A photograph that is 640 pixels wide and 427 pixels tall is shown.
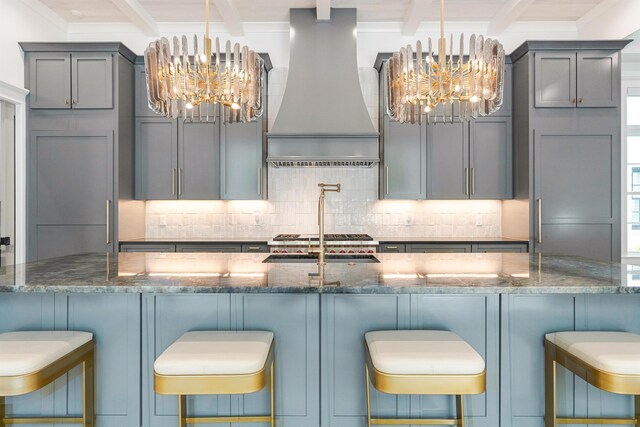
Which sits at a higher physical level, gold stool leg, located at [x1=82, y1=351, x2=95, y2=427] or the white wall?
the white wall

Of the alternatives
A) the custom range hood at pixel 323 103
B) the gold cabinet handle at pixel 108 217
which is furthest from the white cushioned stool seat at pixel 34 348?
the custom range hood at pixel 323 103

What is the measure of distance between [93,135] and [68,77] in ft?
2.00

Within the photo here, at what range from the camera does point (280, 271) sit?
1.96 m

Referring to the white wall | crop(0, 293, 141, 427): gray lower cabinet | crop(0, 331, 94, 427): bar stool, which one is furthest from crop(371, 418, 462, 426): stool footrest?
the white wall

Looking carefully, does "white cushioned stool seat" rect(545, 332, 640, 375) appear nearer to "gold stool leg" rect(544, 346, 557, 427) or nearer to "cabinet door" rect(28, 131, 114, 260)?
"gold stool leg" rect(544, 346, 557, 427)

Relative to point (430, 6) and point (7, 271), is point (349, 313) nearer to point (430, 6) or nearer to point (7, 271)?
point (7, 271)

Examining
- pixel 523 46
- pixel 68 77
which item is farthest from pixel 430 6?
pixel 68 77

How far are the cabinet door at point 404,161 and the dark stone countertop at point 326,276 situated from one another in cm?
194

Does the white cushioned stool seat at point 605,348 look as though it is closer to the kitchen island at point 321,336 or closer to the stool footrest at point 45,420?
the kitchen island at point 321,336

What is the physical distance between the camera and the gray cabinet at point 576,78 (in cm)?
400

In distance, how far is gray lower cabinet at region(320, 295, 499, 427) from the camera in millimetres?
1950

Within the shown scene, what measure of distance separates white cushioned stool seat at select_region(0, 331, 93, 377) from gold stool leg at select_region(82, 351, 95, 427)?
100mm

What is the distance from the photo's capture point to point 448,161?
171 inches

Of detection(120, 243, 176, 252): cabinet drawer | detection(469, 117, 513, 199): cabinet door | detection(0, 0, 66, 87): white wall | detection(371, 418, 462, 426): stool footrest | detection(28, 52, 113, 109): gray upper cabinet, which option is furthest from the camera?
detection(469, 117, 513, 199): cabinet door
